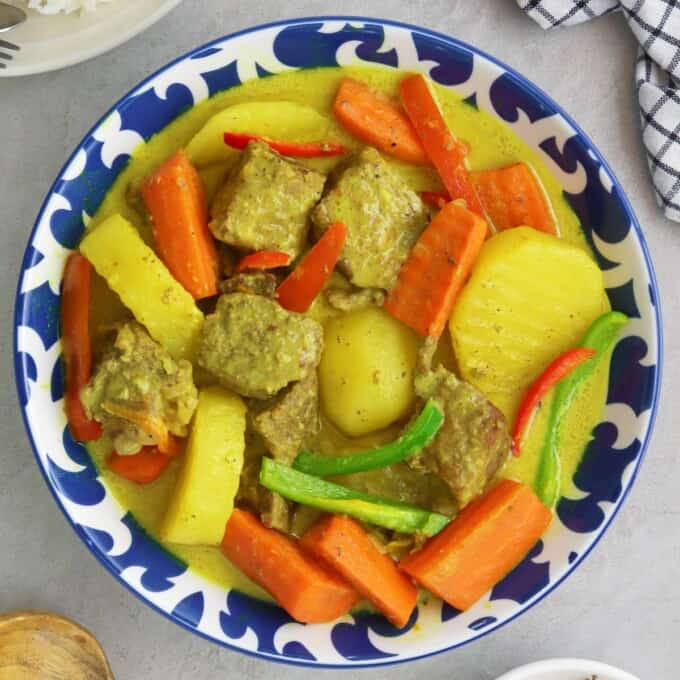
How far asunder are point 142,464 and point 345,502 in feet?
2.08

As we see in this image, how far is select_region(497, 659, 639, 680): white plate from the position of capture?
3129 millimetres

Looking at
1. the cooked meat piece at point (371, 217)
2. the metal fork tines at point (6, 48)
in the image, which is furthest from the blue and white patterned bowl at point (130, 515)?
the metal fork tines at point (6, 48)

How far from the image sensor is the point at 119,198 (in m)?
2.85

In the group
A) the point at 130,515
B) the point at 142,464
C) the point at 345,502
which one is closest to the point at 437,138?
the point at 345,502

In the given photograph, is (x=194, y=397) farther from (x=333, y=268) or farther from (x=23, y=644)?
(x=23, y=644)

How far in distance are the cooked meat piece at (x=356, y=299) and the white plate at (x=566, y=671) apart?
4.45 ft

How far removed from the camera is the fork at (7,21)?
2893mm

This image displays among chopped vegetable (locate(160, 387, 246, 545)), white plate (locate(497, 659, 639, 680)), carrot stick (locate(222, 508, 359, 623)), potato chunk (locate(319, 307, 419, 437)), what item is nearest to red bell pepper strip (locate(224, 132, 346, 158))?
potato chunk (locate(319, 307, 419, 437))

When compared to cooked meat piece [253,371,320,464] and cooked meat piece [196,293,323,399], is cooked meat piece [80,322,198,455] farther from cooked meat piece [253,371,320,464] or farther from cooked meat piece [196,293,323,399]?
cooked meat piece [253,371,320,464]

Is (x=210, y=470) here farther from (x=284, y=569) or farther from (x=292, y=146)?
(x=292, y=146)

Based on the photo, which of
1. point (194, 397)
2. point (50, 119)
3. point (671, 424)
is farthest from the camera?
point (671, 424)

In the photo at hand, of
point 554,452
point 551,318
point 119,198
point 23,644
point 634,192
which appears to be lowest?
point 23,644

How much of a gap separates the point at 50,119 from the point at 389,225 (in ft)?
3.97

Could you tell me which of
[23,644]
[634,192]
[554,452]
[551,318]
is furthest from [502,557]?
[23,644]
